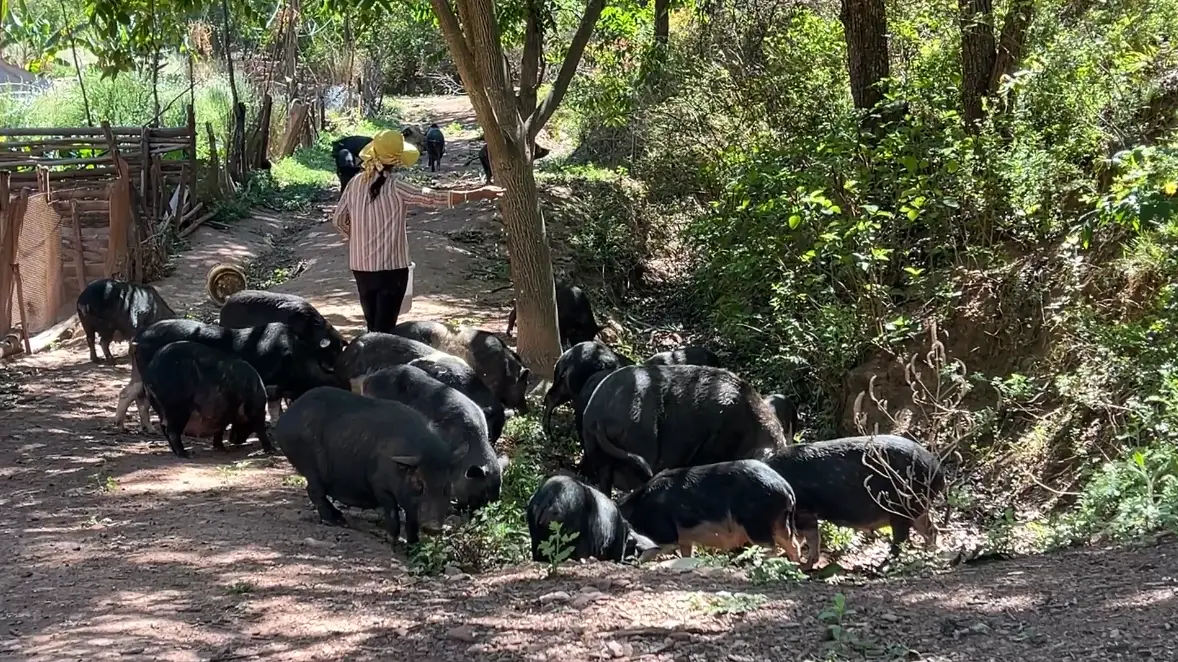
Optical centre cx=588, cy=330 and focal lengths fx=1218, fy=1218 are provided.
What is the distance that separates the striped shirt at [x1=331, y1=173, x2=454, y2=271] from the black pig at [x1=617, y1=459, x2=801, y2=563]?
2.87 m

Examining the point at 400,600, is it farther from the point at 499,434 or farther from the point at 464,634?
the point at 499,434

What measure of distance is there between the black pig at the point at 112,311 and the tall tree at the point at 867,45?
7.09 metres

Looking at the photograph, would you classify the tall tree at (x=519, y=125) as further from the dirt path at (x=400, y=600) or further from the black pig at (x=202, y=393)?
the dirt path at (x=400, y=600)

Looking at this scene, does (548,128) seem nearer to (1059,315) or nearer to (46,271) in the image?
(46,271)

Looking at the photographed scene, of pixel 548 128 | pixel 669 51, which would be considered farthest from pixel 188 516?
pixel 548 128

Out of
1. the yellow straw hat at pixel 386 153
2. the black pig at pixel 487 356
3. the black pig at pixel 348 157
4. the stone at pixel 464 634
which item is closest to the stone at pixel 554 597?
the stone at pixel 464 634

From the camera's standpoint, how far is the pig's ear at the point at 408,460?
6.54m

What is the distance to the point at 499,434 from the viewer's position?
335 inches

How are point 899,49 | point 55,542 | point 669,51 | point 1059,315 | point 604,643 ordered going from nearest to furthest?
point 604,643
point 55,542
point 1059,315
point 899,49
point 669,51

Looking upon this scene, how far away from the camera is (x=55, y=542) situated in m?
5.92

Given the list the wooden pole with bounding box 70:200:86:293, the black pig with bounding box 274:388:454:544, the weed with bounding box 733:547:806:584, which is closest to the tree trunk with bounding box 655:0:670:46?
the wooden pole with bounding box 70:200:86:293

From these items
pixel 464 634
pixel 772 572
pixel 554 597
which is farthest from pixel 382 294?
pixel 464 634

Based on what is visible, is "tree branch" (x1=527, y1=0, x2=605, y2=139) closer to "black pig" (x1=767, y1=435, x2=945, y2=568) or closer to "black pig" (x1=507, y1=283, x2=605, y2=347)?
"black pig" (x1=507, y1=283, x2=605, y2=347)

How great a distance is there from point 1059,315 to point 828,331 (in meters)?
1.81
